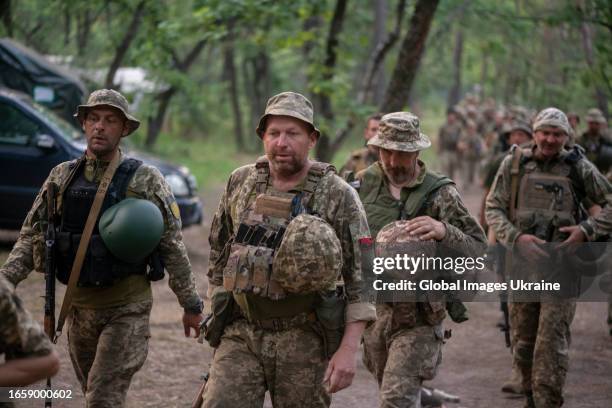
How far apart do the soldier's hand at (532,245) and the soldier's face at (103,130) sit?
2.85 metres

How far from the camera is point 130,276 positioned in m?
4.98

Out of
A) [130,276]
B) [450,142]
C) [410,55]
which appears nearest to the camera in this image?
[130,276]

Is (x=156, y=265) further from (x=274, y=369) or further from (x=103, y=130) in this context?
(x=274, y=369)

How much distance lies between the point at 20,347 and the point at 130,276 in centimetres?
203

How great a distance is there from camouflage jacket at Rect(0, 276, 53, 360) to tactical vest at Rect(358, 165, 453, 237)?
2741 mm

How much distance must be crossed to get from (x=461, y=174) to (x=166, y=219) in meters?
20.0

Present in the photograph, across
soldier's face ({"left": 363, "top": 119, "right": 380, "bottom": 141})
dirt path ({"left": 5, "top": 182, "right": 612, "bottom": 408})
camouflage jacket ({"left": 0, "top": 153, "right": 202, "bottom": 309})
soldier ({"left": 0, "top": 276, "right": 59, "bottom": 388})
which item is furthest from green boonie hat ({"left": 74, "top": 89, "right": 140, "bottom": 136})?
soldier's face ({"left": 363, "top": 119, "right": 380, "bottom": 141})

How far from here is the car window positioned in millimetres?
11453

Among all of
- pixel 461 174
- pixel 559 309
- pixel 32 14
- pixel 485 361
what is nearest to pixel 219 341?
pixel 559 309

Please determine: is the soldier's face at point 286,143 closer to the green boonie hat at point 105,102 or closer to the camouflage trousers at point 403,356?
the green boonie hat at point 105,102

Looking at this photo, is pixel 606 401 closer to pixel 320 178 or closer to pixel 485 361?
pixel 485 361

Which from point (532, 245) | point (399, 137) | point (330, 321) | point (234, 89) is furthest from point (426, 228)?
point (234, 89)

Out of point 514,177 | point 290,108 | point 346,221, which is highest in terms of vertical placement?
point 514,177

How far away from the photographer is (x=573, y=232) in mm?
6227
